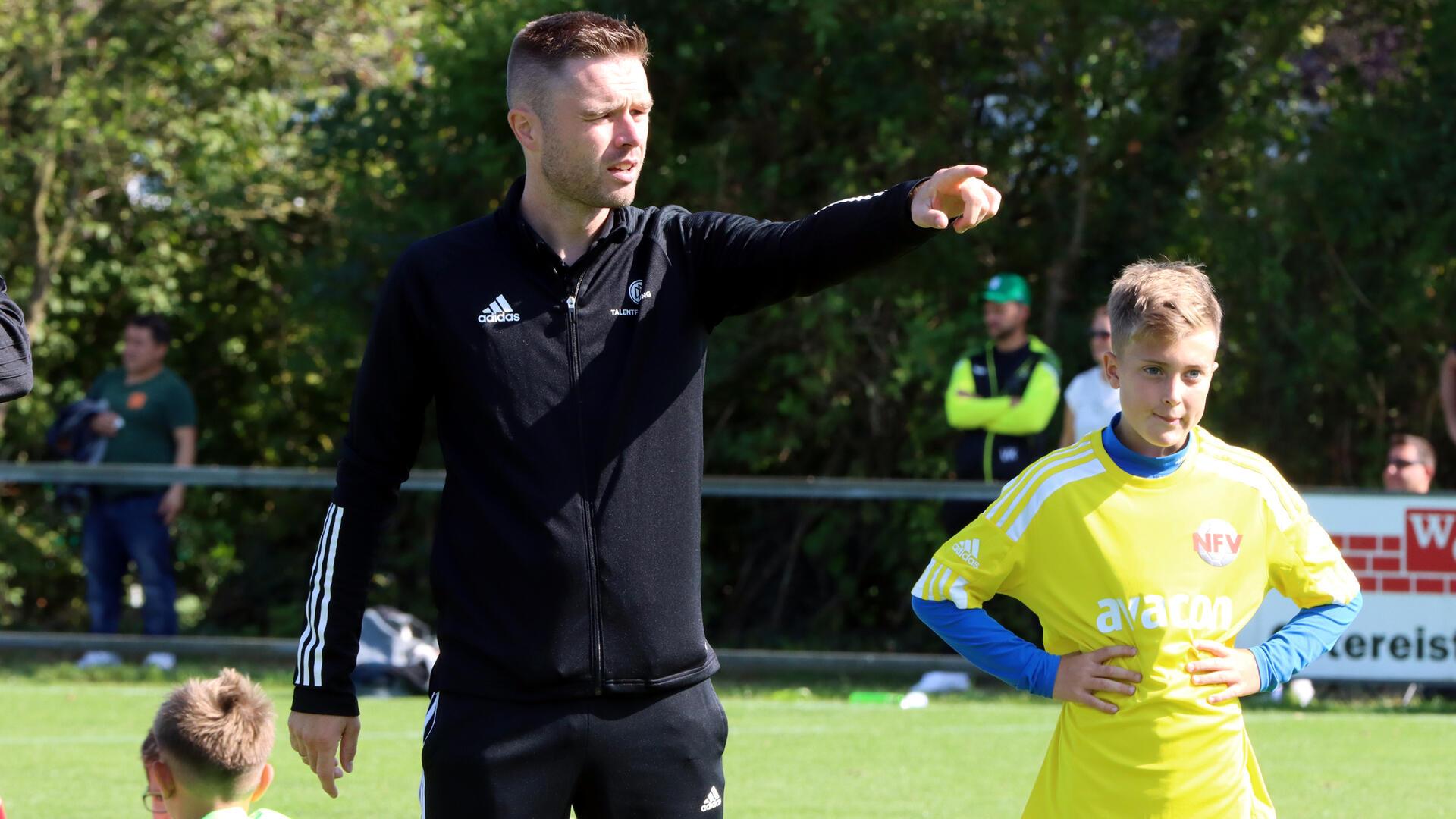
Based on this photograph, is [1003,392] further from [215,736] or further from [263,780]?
[215,736]

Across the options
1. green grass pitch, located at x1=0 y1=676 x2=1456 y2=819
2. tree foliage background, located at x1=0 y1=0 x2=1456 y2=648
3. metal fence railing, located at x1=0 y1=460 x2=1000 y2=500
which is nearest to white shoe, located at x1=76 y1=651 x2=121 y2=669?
green grass pitch, located at x1=0 y1=676 x2=1456 y2=819

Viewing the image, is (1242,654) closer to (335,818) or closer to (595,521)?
(595,521)

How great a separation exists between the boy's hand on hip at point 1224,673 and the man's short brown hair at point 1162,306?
0.65 meters

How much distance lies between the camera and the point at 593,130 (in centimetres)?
319

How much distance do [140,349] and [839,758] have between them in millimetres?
6055

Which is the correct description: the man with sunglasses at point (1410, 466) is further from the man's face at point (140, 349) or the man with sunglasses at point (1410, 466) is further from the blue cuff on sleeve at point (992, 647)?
the man's face at point (140, 349)

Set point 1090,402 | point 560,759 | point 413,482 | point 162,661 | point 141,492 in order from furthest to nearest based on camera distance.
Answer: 1. point 141,492
2. point 162,661
3. point 413,482
4. point 1090,402
5. point 560,759

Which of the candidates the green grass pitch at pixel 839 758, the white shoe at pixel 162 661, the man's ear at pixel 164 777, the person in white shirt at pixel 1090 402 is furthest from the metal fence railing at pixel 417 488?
the man's ear at pixel 164 777

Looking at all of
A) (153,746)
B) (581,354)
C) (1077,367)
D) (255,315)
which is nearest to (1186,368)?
(581,354)

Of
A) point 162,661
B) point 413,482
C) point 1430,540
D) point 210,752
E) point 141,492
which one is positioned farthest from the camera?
point 141,492

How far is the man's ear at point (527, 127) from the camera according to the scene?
3.24 meters

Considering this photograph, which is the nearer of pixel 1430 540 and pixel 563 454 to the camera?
pixel 563 454

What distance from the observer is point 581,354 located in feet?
10.5

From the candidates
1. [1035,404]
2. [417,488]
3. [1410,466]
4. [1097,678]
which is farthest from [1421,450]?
[1097,678]
